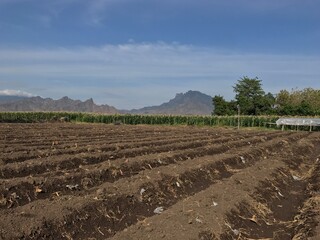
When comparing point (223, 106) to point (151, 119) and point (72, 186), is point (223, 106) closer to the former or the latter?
point (151, 119)

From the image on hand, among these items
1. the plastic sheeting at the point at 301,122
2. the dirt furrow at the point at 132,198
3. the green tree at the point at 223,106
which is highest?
the green tree at the point at 223,106

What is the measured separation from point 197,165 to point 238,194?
385 cm

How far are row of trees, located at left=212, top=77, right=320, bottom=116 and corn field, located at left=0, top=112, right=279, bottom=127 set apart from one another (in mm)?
12585

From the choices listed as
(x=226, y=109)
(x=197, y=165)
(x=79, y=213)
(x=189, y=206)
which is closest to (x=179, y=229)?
(x=189, y=206)

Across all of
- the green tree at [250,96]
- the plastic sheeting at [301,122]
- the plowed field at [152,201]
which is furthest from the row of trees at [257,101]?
the plowed field at [152,201]

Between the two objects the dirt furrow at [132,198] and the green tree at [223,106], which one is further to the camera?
the green tree at [223,106]

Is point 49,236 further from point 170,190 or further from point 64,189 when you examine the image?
point 170,190

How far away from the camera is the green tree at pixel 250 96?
80.3 meters

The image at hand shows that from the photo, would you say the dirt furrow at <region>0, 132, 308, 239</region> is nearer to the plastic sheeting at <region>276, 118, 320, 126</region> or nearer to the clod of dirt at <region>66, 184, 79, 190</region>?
the clod of dirt at <region>66, 184, 79, 190</region>

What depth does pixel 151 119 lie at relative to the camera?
64.9 m

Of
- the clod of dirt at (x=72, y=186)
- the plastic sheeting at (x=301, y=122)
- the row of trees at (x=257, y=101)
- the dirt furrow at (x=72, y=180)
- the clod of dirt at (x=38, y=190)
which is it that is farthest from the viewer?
the row of trees at (x=257, y=101)

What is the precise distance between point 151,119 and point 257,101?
26.8 m

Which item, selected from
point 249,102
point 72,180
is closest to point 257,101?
point 249,102

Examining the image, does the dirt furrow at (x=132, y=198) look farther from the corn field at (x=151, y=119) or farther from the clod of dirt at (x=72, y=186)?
the corn field at (x=151, y=119)
